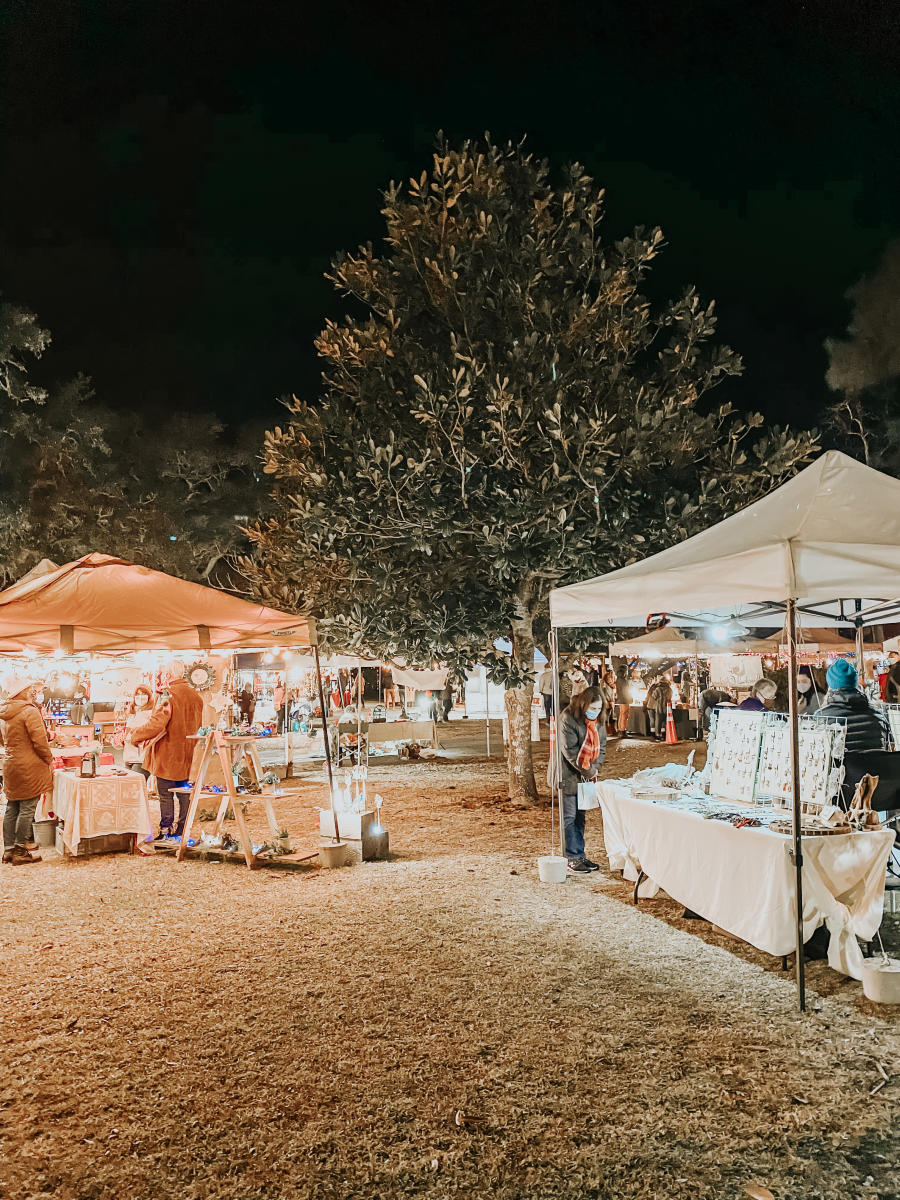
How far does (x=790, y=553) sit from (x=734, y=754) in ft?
7.45

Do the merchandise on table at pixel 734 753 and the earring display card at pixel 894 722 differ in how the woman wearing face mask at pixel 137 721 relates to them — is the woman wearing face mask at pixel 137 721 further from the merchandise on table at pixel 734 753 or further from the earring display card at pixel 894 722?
the earring display card at pixel 894 722

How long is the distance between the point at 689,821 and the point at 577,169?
8.66 m

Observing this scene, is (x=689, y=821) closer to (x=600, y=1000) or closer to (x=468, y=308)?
(x=600, y=1000)

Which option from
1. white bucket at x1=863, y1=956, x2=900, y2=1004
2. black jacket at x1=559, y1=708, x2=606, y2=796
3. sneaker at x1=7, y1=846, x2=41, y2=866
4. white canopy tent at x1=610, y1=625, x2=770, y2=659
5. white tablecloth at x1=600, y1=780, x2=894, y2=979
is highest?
white canopy tent at x1=610, y1=625, x2=770, y2=659

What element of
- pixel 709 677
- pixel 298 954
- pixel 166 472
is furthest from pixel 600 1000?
pixel 166 472

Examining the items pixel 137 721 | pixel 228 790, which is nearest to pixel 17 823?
pixel 137 721

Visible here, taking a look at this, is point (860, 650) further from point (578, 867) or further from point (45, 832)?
point (45, 832)

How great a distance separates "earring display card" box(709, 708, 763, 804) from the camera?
6.04 metres

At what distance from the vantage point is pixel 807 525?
4734 mm

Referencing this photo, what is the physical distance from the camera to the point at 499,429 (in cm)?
950

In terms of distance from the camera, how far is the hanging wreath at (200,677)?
9609 millimetres

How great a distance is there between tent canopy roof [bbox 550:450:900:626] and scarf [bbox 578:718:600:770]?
1.48m

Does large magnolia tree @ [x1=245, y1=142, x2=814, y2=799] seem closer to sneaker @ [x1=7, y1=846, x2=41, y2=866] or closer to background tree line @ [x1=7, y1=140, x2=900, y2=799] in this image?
background tree line @ [x1=7, y1=140, x2=900, y2=799]

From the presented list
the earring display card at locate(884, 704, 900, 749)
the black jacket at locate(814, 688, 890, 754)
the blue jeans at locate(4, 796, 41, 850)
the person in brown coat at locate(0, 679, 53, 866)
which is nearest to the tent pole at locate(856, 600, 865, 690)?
the earring display card at locate(884, 704, 900, 749)
